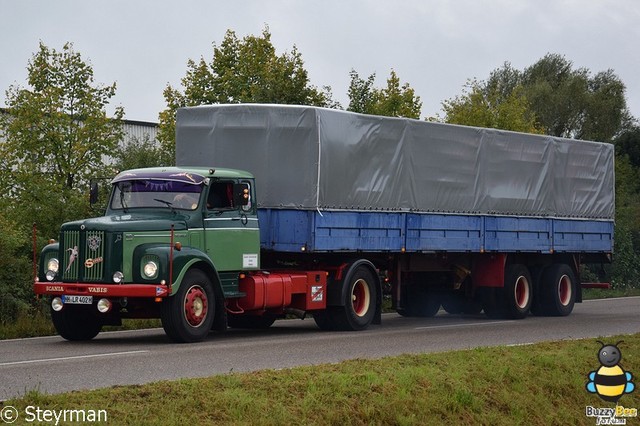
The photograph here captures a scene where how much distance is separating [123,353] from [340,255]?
252 inches

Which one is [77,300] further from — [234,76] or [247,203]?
[234,76]

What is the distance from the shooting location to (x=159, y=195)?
18516 millimetres

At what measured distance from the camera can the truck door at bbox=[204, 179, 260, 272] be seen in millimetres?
18500

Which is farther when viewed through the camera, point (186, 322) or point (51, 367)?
point (186, 322)

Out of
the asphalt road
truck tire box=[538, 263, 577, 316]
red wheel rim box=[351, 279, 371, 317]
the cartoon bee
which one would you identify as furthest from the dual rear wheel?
the cartoon bee

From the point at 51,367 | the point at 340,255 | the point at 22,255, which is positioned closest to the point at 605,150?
the point at 340,255

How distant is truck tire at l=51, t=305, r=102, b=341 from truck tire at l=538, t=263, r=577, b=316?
11.7 metres

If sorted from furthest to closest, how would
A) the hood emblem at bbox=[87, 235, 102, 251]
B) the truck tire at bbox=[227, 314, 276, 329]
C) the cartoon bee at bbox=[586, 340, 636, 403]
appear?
the truck tire at bbox=[227, 314, 276, 329] → the hood emblem at bbox=[87, 235, 102, 251] → the cartoon bee at bbox=[586, 340, 636, 403]

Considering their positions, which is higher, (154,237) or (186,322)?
(154,237)

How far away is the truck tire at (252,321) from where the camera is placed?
2147cm

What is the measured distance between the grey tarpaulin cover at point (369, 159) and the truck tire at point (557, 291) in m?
1.35

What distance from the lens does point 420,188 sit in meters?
22.6

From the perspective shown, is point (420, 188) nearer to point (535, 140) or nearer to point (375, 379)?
point (535, 140)

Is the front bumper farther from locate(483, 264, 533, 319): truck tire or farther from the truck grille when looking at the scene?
locate(483, 264, 533, 319): truck tire
